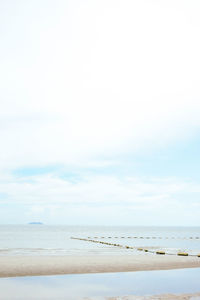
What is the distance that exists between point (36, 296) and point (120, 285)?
6.84m

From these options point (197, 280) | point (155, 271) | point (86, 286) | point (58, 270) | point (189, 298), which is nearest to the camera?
point (189, 298)

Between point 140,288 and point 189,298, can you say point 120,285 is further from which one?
point 189,298

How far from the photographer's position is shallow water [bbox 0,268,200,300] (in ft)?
64.0

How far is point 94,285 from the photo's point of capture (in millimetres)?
22766

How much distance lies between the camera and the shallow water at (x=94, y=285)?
64.0 ft

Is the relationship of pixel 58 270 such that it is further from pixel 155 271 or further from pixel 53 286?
pixel 155 271

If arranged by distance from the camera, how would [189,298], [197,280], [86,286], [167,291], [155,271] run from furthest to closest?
[155,271], [197,280], [86,286], [167,291], [189,298]

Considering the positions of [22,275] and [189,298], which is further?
[22,275]

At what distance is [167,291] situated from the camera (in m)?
21.0

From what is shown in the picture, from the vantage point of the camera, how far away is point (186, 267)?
35.1 meters

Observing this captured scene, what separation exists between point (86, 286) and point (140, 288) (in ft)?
12.4

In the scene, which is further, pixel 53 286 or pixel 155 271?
pixel 155 271

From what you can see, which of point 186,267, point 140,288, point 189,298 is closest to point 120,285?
point 140,288

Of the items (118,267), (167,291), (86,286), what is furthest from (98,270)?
(167,291)
